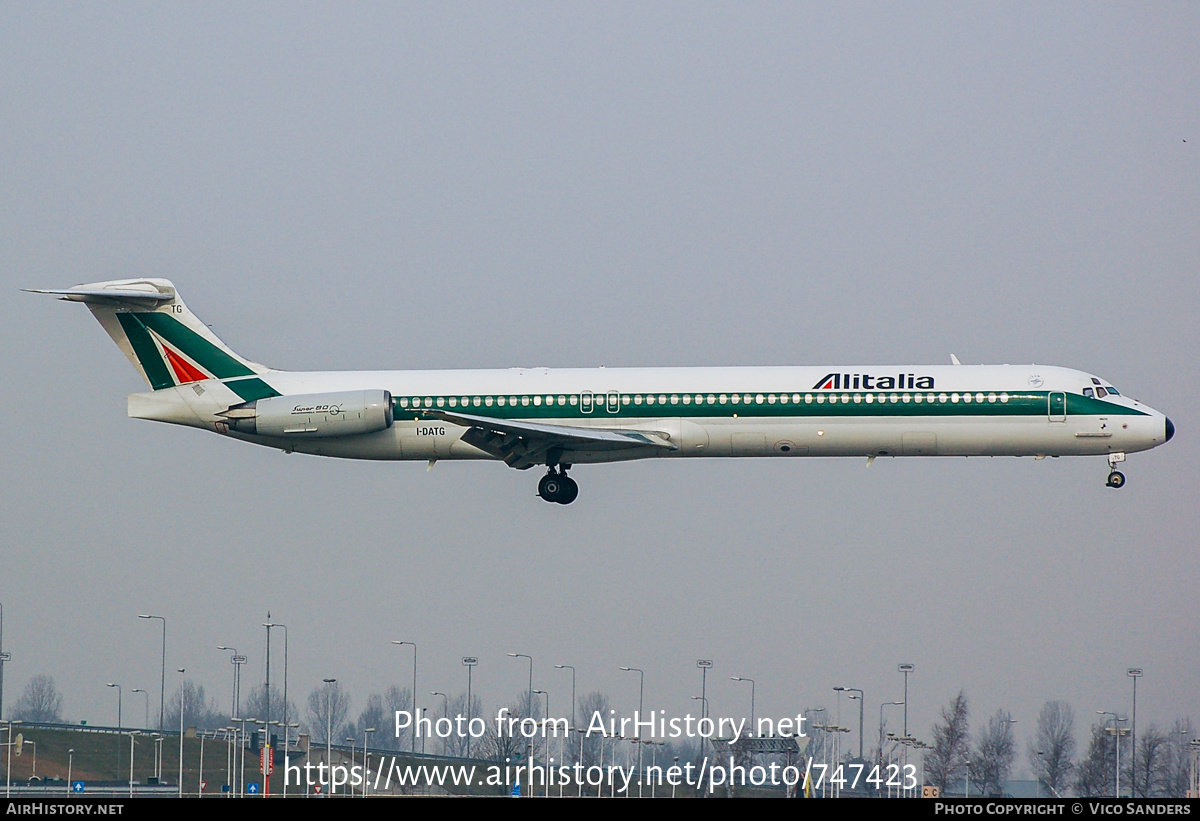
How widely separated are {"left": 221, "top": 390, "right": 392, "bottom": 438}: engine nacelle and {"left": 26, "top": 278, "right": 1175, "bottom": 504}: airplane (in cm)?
4

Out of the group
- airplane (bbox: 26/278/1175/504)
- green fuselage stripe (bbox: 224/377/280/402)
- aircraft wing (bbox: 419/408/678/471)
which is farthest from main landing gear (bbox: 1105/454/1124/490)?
green fuselage stripe (bbox: 224/377/280/402)

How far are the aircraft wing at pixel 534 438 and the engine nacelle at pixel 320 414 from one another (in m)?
1.36

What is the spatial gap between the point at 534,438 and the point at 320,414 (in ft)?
21.0

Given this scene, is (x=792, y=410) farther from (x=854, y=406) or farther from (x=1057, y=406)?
(x=1057, y=406)

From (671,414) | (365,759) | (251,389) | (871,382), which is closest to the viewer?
(871,382)

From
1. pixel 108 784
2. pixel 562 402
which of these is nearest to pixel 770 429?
pixel 562 402

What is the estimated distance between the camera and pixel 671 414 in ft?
146

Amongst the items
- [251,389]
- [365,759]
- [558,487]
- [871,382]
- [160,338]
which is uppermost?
[160,338]

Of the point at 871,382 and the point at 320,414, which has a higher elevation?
the point at 871,382

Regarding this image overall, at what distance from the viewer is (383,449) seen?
46.2 metres

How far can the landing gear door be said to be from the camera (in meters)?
44.1

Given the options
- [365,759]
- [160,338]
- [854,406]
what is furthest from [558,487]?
[160,338]

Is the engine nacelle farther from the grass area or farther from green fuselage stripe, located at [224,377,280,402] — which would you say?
the grass area
